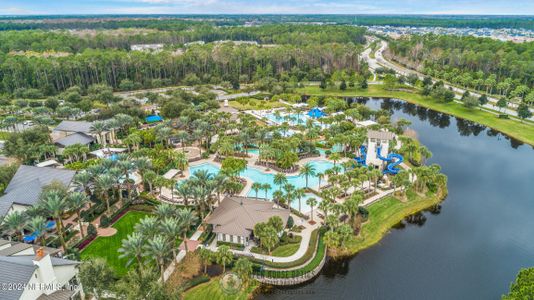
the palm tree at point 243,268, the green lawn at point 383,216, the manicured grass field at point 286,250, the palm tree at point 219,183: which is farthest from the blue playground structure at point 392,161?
the palm tree at point 243,268

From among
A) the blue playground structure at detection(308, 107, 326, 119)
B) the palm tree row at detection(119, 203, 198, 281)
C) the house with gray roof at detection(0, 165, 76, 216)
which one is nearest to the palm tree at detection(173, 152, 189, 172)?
the house with gray roof at detection(0, 165, 76, 216)

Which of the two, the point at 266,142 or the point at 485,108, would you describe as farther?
the point at 485,108

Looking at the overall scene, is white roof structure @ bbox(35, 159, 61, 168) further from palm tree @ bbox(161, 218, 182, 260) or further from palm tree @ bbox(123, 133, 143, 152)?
palm tree @ bbox(161, 218, 182, 260)

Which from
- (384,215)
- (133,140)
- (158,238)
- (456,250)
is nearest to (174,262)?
(158,238)

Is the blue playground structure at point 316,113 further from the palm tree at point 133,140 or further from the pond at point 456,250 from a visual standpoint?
the palm tree at point 133,140

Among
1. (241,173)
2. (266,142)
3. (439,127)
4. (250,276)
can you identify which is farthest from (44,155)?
(439,127)

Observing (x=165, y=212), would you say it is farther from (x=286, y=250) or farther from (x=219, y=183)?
(x=286, y=250)

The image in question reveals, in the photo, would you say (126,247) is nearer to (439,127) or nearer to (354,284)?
(354,284)
